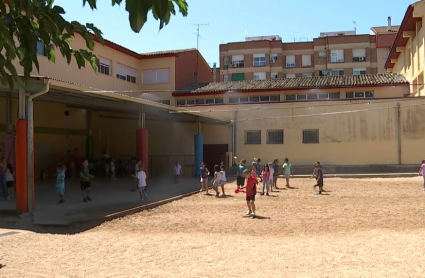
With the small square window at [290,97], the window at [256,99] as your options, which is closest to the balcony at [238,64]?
the window at [256,99]

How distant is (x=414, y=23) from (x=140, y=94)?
18807mm

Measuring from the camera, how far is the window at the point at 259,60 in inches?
1911

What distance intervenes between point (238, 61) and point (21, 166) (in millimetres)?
40319

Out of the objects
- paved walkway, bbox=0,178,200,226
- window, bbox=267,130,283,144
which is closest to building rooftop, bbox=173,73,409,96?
window, bbox=267,130,283,144

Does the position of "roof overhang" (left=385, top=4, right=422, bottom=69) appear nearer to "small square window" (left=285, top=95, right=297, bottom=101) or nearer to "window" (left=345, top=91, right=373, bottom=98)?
"window" (left=345, top=91, right=373, bottom=98)

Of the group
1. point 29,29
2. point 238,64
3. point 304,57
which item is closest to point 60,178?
point 29,29

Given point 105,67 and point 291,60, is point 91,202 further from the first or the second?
point 291,60

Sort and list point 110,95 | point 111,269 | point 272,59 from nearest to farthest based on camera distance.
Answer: point 111,269, point 110,95, point 272,59

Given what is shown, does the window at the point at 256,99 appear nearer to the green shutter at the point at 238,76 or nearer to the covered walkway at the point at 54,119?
the covered walkway at the point at 54,119

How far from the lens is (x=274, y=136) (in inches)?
1057

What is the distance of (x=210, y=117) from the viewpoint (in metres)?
24.5

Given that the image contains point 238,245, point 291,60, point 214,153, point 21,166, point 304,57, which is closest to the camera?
point 238,245

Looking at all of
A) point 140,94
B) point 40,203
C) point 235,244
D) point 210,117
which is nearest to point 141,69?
point 140,94

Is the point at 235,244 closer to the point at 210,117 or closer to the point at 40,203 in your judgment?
the point at 40,203
